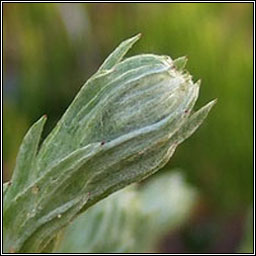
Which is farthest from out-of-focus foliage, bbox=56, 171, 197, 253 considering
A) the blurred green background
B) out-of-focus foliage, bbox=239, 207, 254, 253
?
the blurred green background

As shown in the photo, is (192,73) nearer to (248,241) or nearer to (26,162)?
(248,241)

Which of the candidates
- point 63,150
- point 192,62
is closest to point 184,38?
point 192,62

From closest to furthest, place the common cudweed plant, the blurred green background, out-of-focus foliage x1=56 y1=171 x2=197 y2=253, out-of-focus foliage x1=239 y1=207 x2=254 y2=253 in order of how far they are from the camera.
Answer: the common cudweed plant < out-of-focus foliage x1=56 y1=171 x2=197 y2=253 < out-of-focus foliage x1=239 y1=207 x2=254 y2=253 < the blurred green background

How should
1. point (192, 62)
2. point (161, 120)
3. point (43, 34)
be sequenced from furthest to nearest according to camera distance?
point (43, 34) → point (192, 62) → point (161, 120)

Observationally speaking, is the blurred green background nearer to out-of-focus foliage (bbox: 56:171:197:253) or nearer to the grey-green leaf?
out-of-focus foliage (bbox: 56:171:197:253)

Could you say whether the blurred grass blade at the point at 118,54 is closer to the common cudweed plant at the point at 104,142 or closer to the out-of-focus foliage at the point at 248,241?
the common cudweed plant at the point at 104,142

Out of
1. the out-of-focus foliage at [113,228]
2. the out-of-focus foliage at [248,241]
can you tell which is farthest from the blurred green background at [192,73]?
the out-of-focus foliage at [113,228]

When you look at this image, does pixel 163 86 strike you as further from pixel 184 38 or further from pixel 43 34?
pixel 43 34
